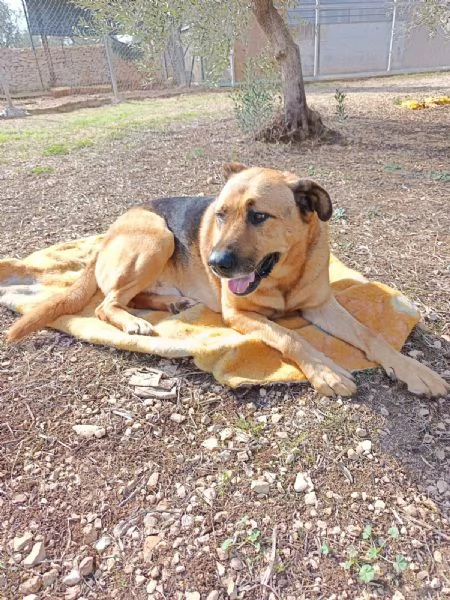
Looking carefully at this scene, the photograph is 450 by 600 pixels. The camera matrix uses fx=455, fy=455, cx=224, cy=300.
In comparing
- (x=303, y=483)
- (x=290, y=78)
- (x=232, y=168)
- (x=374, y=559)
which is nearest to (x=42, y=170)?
(x=290, y=78)

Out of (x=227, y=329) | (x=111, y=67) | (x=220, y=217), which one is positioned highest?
(x=111, y=67)

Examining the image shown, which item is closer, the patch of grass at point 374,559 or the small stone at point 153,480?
the patch of grass at point 374,559

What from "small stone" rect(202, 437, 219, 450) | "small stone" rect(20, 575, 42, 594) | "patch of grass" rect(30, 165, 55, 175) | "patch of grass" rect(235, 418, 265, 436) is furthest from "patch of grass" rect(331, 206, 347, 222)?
"patch of grass" rect(30, 165, 55, 175)

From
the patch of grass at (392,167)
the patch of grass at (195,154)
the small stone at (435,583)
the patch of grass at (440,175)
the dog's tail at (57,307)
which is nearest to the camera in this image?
the small stone at (435,583)

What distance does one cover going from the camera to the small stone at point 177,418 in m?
2.36

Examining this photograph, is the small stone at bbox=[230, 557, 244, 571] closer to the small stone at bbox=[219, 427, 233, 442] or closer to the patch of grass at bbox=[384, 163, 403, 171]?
the small stone at bbox=[219, 427, 233, 442]

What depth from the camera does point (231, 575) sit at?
1.66 metres

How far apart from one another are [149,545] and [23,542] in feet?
1.64

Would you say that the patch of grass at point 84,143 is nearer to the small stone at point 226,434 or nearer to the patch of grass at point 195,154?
the patch of grass at point 195,154

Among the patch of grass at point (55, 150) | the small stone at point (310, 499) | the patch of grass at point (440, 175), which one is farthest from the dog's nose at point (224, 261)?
the patch of grass at point (55, 150)

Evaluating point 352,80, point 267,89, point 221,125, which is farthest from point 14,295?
point 352,80

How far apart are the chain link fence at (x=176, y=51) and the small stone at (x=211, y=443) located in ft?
44.2

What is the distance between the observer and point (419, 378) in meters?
2.41

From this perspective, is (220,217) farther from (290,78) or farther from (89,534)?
(290,78)
